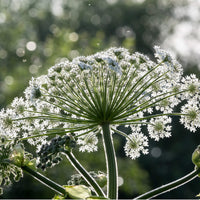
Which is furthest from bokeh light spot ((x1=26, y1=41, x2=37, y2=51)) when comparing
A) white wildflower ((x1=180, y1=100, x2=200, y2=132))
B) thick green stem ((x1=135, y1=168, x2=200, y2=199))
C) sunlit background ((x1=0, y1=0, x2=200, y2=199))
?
thick green stem ((x1=135, y1=168, x2=200, y2=199))

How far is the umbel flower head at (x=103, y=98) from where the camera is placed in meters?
2.73

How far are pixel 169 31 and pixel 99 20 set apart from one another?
7795mm

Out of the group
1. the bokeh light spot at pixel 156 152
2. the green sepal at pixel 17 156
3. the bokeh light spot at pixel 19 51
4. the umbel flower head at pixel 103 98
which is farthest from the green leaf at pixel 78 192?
the bokeh light spot at pixel 156 152

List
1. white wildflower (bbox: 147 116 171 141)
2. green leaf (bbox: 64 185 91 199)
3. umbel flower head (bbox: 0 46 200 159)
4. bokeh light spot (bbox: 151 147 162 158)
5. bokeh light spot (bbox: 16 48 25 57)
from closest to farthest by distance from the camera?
green leaf (bbox: 64 185 91 199) < umbel flower head (bbox: 0 46 200 159) < white wildflower (bbox: 147 116 171 141) < bokeh light spot (bbox: 16 48 25 57) < bokeh light spot (bbox: 151 147 162 158)

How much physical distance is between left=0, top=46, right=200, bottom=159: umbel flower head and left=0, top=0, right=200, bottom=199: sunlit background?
2.05 feet

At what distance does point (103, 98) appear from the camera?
8.98 feet

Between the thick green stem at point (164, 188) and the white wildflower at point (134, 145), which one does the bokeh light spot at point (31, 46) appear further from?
the thick green stem at point (164, 188)

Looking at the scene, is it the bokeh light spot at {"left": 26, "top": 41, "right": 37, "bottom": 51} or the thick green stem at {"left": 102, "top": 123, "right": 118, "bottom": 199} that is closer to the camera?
the thick green stem at {"left": 102, "top": 123, "right": 118, "bottom": 199}

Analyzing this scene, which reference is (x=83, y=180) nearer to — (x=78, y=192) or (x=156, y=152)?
(x=78, y=192)

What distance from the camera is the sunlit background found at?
16.6 metres

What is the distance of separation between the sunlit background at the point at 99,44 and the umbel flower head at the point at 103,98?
0.62m

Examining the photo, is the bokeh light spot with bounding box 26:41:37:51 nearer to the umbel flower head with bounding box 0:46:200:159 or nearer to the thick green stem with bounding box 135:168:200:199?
the umbel flower head with bounding box 0:46:200:159

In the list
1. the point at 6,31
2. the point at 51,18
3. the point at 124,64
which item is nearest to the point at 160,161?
the point at 6,31

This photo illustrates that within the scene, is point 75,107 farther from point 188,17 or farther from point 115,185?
point 188,17
